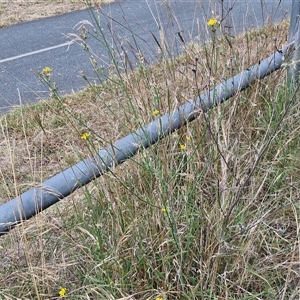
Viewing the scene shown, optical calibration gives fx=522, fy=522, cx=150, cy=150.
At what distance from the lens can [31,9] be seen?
9.80 m

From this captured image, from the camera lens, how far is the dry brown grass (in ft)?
30.1

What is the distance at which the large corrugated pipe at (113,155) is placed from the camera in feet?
4.97

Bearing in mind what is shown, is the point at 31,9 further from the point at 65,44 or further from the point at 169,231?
the point at 169,231

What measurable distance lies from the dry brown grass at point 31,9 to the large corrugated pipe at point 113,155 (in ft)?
23.7

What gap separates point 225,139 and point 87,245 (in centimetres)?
68

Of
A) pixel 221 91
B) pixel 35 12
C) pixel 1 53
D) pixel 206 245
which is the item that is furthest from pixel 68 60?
pixel 206 245

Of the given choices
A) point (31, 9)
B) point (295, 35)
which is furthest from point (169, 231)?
point (31, 9)

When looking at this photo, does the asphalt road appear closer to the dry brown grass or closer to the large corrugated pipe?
the dry brown grass

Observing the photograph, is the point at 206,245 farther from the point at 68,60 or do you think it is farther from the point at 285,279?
the point at 68,60

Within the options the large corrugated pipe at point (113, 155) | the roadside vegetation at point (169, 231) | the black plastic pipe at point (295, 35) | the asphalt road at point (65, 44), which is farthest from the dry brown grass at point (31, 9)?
the roadside vegetation at point (169, 231)

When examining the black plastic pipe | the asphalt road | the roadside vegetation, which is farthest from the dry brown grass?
the roadside vegetation

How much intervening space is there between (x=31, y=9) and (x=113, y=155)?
8.63 m

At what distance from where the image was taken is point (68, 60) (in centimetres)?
645

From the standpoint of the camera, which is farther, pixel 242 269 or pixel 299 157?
pixel 299 157
